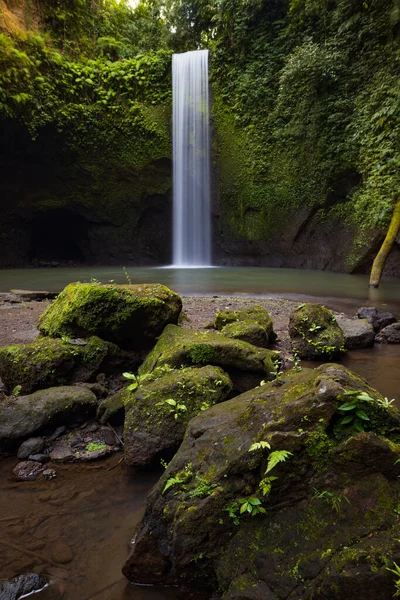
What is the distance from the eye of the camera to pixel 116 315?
4078 millimetres

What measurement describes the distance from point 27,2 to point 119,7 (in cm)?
479

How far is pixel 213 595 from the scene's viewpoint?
1620 millimetres

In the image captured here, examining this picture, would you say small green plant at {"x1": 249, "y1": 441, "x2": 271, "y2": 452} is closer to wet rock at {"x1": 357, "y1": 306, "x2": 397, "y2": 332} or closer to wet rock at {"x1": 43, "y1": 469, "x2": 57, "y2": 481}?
wet rock at {"x1": 43, "y1": 469, "x2": 57, "y2": 481}

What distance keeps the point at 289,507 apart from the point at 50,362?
2.60 meters

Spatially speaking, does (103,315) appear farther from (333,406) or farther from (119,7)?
(119,7)

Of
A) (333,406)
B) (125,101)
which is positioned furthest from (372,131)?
(333,406)

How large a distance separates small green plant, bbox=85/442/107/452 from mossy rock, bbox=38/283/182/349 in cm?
137

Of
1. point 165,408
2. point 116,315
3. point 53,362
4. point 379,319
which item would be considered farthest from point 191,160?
point 165,408

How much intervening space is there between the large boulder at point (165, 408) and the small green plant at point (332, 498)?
121 cm

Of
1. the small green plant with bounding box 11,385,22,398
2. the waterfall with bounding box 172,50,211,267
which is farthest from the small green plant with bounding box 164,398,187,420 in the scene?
the waterfall with bounding box 172,50,211,267

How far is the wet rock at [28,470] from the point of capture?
2.59 metres

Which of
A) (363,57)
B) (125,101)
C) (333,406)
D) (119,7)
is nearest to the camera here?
(333,406)

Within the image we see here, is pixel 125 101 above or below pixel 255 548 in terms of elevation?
above

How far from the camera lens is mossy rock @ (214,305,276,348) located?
4.39 metres
